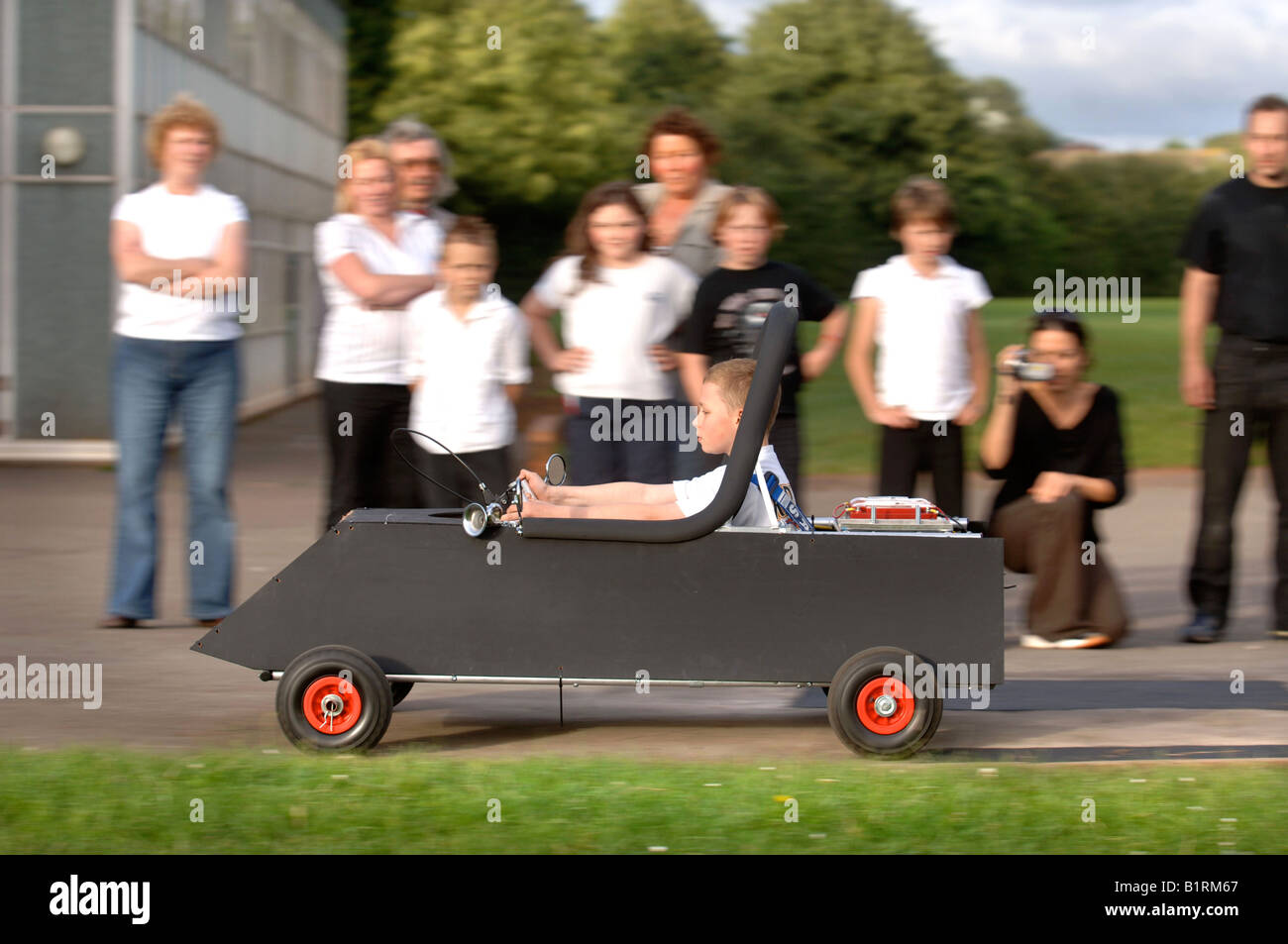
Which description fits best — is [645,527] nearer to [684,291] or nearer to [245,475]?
[684,291]

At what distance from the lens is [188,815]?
4652 millimetres

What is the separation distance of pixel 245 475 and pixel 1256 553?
7.36 m

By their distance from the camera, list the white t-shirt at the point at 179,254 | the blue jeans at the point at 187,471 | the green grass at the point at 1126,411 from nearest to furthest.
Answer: the white t-shirt at the point at 179,254
the blue jeans at the point at 187,471
the green grass at the point at 1126,411

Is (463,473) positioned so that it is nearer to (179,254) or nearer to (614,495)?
(179,254)

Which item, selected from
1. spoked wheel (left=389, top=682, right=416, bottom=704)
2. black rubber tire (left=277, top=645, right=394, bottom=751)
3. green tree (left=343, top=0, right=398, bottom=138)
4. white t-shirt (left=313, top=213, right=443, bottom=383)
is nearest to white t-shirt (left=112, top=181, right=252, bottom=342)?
white t-shirt (left=313, top=213, right=443, bottom=383)

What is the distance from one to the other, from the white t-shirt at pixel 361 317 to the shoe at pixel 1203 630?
3.37 meters

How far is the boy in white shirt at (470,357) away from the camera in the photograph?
714 centimetres

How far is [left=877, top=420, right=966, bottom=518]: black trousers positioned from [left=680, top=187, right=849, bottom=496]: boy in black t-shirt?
553 mm

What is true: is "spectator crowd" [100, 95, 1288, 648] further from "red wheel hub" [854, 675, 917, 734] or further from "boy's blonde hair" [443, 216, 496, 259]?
"red wheel hub" [854, 675, 917, 734]

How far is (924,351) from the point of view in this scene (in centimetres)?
768

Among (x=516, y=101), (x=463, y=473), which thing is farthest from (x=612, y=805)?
(x=516, y=101)

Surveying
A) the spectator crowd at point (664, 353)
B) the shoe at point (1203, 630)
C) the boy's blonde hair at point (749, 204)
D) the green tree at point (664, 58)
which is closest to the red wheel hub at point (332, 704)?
the spectator crowd at point (664, 353)

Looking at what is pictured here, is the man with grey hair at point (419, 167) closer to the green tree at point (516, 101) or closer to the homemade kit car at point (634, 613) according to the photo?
the homemade kit car at point (634, 613)

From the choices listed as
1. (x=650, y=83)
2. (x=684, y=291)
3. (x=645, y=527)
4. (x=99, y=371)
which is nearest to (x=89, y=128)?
(x=99, y=371)
